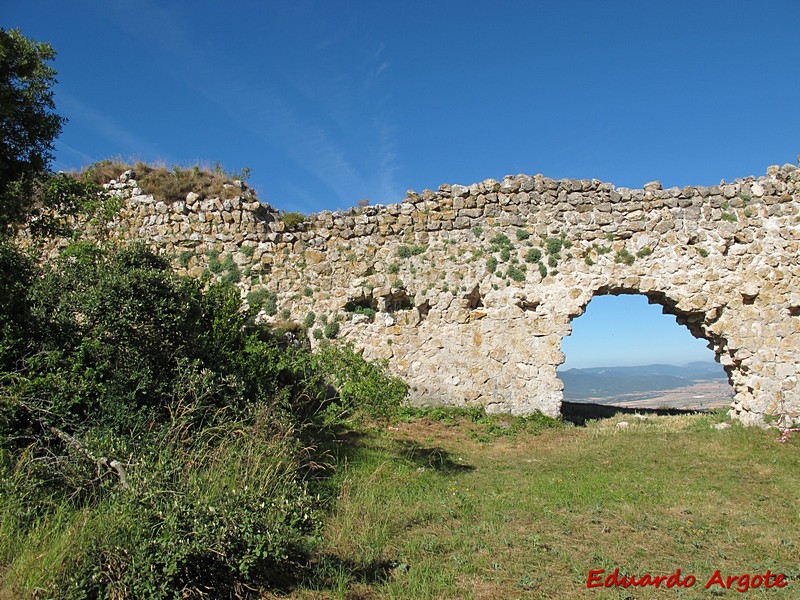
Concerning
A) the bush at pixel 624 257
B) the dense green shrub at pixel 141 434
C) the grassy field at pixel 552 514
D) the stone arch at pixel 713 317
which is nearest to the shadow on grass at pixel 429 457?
the grassy field at pixel 552 514

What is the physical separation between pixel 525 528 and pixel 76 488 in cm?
425

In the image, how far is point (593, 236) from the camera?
38.8 feet

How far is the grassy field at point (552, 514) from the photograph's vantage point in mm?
4625

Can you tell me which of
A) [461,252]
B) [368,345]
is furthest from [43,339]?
[461,252]

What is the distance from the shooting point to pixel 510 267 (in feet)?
39.3

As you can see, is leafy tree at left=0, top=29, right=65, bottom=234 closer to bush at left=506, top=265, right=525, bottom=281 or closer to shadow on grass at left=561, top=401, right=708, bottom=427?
bush at left=506, top=265, right=525, bottom=281

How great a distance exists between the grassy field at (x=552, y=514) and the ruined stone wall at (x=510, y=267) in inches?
70.6

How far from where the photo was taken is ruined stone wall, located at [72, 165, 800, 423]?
11.3m

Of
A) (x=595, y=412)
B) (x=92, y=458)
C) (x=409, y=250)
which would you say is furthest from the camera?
(x=595, y=412)

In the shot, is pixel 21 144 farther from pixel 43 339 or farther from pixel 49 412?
pixel 49 412

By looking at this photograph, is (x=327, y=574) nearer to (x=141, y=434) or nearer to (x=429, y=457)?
(x=141, y=434)

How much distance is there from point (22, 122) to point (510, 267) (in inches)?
376

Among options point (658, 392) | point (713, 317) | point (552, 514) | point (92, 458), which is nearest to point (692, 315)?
point (713, 317)

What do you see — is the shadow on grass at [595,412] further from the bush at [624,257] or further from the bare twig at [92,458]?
the bare twig at [92,458]
